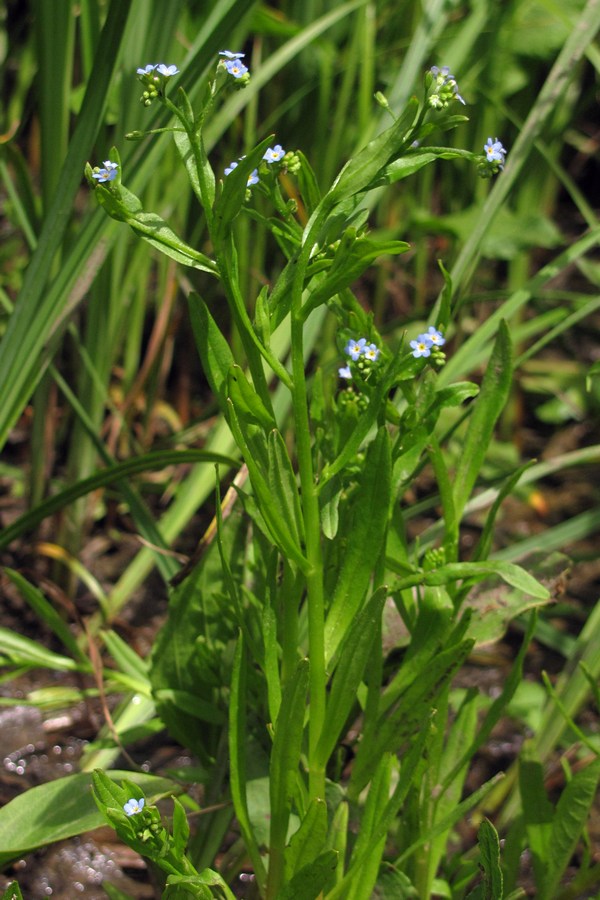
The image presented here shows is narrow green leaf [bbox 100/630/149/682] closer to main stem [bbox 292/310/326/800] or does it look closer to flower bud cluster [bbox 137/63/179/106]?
main stem [bbox 292/310/326/800]

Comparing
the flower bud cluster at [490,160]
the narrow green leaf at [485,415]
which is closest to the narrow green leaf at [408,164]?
→ the flower bud cluster at [490,160]

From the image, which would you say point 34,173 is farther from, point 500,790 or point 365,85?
point 500,790

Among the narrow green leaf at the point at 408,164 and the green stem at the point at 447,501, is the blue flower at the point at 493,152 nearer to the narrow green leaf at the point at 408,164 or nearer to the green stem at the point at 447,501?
the narrow green leaf at the point at 408,164

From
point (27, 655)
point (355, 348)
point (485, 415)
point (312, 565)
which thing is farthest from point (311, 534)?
point (27, 655)

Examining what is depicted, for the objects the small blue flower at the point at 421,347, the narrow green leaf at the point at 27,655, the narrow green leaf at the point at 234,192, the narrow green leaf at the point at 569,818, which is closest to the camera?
the narrow green leaf at the point at 234,192

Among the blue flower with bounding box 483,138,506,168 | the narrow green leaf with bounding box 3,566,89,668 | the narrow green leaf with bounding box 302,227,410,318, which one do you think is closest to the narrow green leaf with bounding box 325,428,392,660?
the narrow green leaf with bounding box 302,227,410,318

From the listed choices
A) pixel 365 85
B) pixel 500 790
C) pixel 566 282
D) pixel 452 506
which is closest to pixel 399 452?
pixel 452 506
